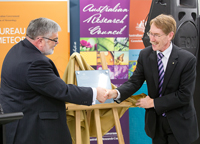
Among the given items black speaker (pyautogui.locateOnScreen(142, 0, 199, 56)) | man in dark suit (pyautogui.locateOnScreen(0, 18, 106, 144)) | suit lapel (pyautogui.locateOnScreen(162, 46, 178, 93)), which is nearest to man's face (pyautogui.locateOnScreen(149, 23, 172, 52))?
suit lapel (pyautogui.locateOnScreen(162, 46, 178, 93))

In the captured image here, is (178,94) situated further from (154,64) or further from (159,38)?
(159,38)

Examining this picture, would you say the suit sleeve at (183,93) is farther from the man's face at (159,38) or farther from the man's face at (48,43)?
the man's face at (48,43)

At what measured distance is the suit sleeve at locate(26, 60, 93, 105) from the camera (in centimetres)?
194

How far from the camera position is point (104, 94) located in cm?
244

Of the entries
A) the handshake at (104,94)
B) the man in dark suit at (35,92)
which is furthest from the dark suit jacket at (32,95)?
the handshake at (104,94)

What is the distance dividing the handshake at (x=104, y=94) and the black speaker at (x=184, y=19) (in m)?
0.91

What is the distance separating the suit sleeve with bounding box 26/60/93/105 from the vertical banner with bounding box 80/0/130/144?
71.6 inches

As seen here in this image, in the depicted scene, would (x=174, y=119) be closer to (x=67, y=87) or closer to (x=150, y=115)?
(x=150, y=115)

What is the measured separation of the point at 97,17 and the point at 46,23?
6.20 ft

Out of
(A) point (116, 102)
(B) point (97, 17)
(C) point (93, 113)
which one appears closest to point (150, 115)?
(A) point (116, 102)

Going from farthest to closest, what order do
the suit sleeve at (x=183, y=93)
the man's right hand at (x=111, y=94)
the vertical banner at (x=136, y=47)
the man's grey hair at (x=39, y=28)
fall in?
the vertical banner at (x=136, y=47) < the man's right hand at (x=111, y=94) < the suit sleeve at (x=183, y=93) < the man's grey hair at (x=39, y=28)

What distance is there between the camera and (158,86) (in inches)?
95.6

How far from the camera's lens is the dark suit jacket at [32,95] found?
196 cm

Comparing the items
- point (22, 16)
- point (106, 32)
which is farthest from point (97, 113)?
point (22, 16)
